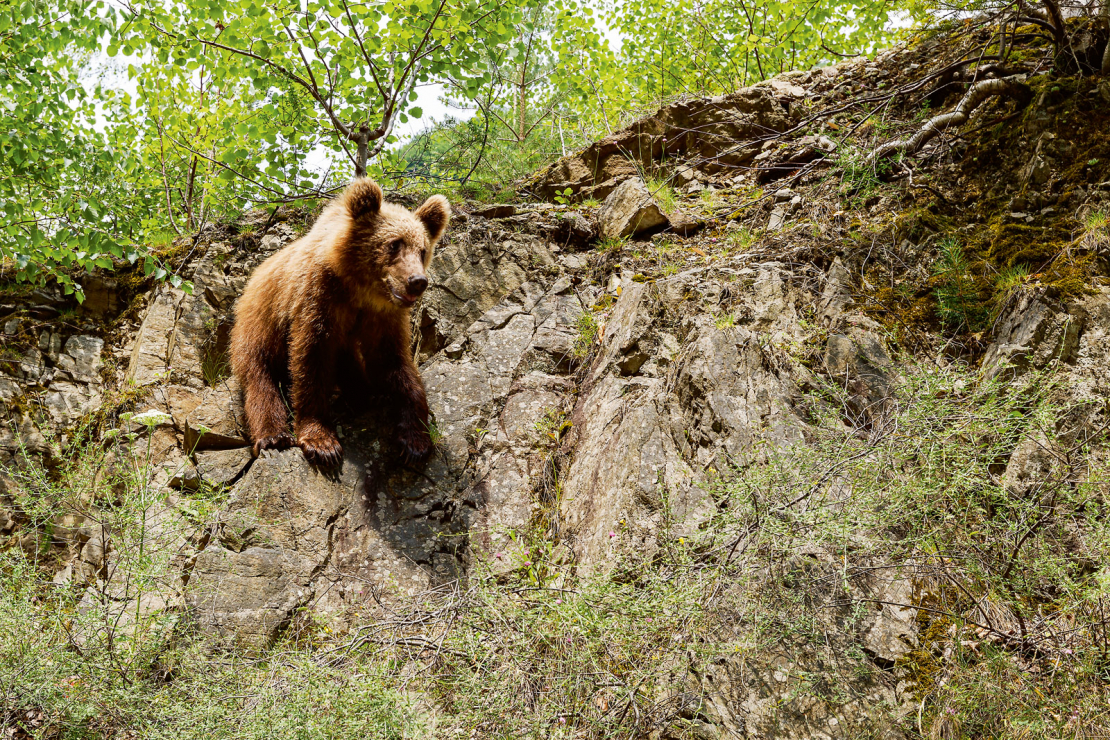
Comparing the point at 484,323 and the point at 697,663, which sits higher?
the point at 484,323

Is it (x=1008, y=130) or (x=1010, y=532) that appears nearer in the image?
(x=1010, y=532)

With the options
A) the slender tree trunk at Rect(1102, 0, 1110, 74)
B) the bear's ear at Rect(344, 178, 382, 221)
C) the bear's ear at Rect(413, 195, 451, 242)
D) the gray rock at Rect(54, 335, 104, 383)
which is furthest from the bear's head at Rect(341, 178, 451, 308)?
the slender tree trunk at Rect(1102, 0, 1110, 74)

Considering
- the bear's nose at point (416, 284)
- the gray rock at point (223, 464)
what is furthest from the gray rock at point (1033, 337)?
the gray rock at point (223, 464)

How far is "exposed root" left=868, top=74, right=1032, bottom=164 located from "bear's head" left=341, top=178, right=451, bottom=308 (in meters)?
3.51

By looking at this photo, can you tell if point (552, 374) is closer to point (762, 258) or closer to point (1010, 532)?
point (762, 258)

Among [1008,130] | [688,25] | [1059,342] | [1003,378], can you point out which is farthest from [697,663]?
[688,25]

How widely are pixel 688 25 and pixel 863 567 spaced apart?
44.3ft

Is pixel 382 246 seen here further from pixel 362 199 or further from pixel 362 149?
pixel 362 149

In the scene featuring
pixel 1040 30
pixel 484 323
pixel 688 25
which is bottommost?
pixel 484 323

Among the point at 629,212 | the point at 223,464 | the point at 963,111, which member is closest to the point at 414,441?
the point at 223,464

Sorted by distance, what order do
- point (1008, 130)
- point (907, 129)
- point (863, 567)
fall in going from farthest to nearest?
point (907, 129), point (1008, 130), point (863, 567)

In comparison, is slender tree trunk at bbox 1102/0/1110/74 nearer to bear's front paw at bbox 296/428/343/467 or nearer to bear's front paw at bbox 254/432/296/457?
bear's front paw at bbox 296/428/343/467

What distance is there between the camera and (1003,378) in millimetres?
3229

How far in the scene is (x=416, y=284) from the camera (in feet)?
14.6
